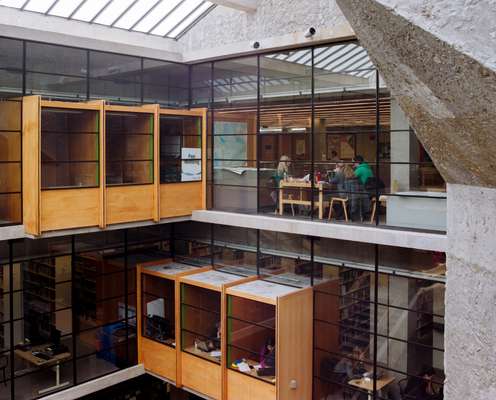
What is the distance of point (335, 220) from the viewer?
14516mm

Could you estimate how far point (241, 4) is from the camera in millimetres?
15953

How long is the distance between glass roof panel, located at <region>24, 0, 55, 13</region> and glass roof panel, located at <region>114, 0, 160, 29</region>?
229 cm

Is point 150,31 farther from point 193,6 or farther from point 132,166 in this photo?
point 132,166

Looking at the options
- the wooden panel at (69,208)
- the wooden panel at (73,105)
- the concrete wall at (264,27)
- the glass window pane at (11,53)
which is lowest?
the wooden panel at (69,208)

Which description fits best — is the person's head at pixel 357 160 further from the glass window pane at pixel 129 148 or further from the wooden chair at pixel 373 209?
the glass window pane at pixel 129 148

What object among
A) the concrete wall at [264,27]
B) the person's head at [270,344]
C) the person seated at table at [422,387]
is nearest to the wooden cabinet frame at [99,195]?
the concrete wall at [264,27]

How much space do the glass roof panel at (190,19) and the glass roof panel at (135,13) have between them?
140 centimetres

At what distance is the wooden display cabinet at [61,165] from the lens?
13.9 m

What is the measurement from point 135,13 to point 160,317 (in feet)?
30.9

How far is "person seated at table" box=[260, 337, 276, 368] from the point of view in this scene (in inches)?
566

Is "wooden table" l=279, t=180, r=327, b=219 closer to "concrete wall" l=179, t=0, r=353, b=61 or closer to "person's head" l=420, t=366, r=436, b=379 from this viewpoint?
"concrete wall" l=179, t=0, r=353, b=61

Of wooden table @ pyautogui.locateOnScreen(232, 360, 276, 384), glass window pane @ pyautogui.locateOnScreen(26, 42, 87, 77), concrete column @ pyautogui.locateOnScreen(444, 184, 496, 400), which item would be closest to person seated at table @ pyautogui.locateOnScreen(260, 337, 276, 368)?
wooden table @ pyautogui.locateOnScreen(232, 360, 276, 384)

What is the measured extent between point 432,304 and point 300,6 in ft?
27.7

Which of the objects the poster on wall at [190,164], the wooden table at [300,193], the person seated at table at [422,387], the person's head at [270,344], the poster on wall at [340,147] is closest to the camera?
the person seated at table at [422,387]
